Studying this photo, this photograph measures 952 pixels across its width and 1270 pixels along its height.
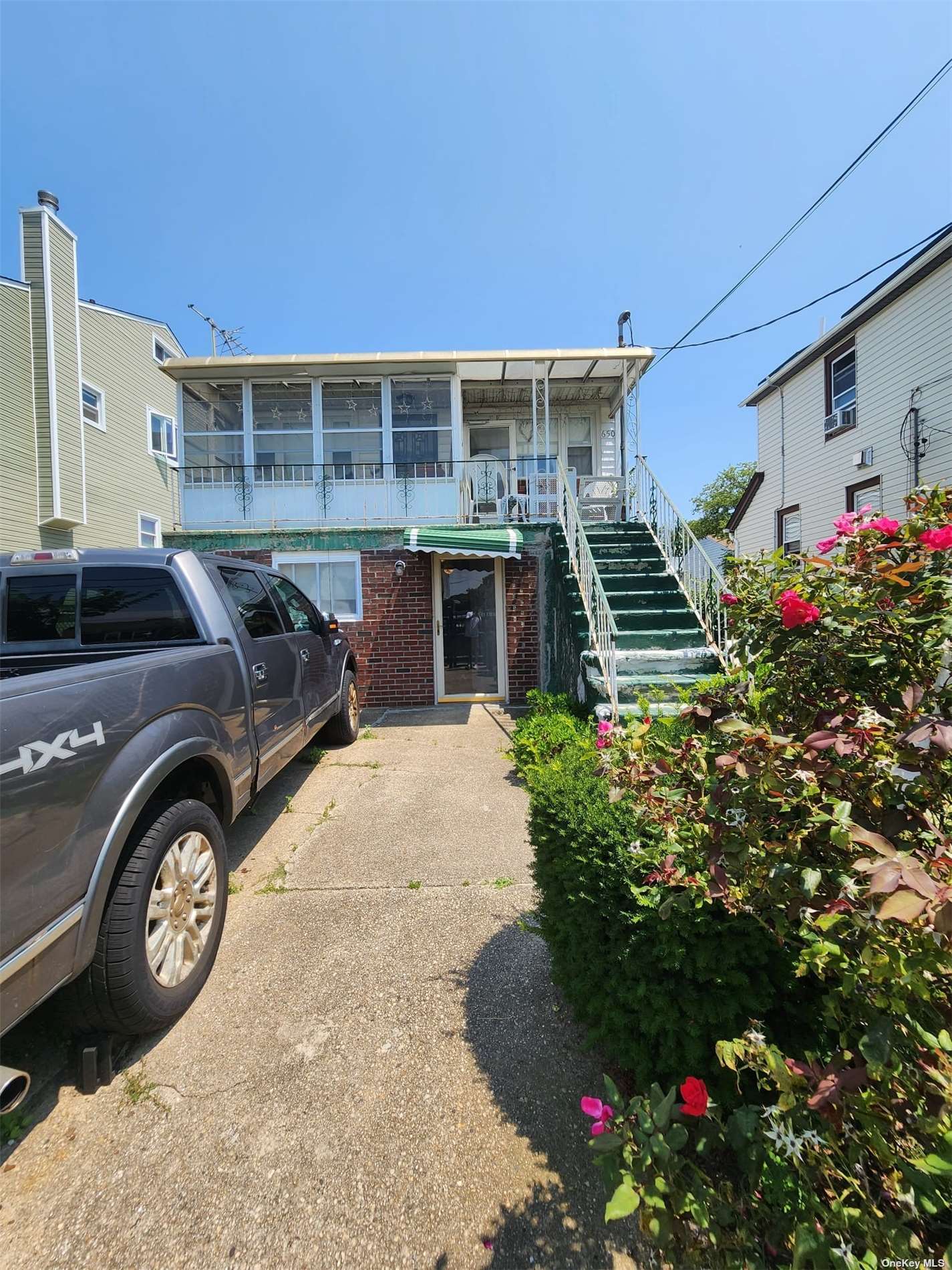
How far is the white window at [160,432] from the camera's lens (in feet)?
48.0

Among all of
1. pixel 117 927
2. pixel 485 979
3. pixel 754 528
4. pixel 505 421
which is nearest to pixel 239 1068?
pixel 117 927

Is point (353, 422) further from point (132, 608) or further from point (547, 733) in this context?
point (132, 608)

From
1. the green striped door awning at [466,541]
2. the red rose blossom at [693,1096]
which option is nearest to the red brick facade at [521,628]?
the green striped door awning at [466,541]

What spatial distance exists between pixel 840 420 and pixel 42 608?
13.4 metres

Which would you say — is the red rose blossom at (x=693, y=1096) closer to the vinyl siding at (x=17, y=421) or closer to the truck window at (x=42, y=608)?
the truck window at (x=42, y=608)

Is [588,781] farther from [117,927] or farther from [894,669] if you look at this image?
[117,927]

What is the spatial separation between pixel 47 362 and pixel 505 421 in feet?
32.1

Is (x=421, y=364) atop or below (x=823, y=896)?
atop

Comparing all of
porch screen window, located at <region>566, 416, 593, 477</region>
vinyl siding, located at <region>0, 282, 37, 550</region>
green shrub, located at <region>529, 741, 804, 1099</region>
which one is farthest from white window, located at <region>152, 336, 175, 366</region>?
green shrub, located at <region>529, 741, 804, 1099</region>

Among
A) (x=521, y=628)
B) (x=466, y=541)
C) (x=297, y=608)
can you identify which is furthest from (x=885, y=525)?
(x=521, y=628)

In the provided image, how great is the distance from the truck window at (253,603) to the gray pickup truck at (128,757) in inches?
0.6

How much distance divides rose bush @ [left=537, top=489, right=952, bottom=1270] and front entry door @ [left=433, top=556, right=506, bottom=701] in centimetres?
648

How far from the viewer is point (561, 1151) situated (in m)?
1.55

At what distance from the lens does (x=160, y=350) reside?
14961 millimetres
